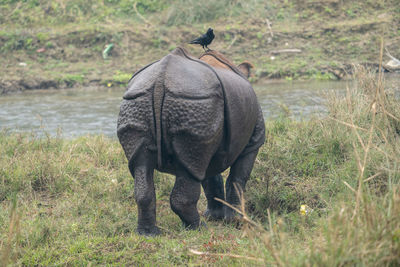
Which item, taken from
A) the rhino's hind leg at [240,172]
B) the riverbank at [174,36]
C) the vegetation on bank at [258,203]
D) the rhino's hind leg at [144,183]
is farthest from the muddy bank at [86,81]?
the rhino's hind leg at [144,183]

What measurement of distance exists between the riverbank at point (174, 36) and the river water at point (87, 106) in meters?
0.94

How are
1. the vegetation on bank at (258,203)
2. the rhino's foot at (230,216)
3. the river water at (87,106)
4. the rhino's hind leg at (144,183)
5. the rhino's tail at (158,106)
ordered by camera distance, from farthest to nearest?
the river water at (87,106), the rhino's foot at (230,216), the rhino's hind leg at (144,183), the rhino's tail at (158,106), the vegetation on bank at (258,203)

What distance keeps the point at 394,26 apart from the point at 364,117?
13041 mm

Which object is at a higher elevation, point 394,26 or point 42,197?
point 394,26

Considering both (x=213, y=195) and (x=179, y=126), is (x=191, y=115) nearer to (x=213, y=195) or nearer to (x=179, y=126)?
(x=179, y=126)

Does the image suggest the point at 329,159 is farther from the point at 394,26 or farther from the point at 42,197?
the point at 394,26

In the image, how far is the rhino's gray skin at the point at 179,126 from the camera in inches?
129

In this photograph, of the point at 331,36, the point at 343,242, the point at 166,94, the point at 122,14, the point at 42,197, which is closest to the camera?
the point at 343,242

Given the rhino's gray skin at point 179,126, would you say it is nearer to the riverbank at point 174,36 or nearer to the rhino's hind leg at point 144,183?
the rhino's hind leg at point 144,183

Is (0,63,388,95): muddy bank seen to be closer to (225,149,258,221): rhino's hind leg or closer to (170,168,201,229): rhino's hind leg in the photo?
(225,149,258,221): rhino's hind leg

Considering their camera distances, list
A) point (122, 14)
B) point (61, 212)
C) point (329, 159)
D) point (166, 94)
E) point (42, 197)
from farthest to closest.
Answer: point (122, 14)
point (329, 159)
point (42, 197)
point (61, 212)
point (166, 94)

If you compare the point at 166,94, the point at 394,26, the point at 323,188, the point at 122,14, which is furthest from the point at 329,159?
the point at 122,14

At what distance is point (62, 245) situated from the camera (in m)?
3.37

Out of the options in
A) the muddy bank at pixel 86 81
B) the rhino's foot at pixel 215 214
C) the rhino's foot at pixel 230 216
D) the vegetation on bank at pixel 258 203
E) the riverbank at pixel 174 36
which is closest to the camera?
the vegetation on bank at pixel 258 203
